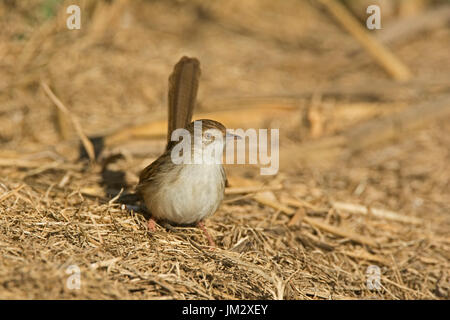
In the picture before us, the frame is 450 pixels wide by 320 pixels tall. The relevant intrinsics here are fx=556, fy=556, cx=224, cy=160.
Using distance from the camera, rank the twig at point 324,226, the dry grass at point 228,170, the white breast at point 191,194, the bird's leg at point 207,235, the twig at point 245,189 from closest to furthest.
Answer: the dry grass at point 228,170 → the white breast at point 191,194 → the bird's leg at point 207,235 → the twig at point 324,226 → the twig at point 245,189

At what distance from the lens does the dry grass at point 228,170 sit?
339cm

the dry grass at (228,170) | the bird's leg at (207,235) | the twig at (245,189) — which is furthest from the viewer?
the twig at (245,189)

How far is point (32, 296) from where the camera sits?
9.07 ft

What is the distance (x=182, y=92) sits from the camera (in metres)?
4.29

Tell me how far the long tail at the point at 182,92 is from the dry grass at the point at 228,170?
0.79 m

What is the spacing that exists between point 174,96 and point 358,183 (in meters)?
2.64

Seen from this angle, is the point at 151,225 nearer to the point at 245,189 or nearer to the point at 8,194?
the point at 8,194

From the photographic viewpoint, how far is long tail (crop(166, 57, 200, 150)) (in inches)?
168

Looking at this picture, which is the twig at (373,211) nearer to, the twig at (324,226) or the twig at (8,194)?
the twig at (324,226)

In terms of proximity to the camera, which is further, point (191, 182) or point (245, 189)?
point (245, 189)

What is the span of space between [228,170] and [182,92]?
169cm

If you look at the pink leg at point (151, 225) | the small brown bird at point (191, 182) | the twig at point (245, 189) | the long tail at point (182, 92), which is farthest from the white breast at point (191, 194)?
the twig at point (245, 189)

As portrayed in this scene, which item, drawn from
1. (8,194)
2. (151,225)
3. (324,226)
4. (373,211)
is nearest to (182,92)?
(151,225)
